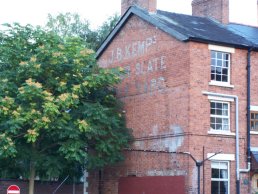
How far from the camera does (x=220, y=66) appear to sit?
30750 mm

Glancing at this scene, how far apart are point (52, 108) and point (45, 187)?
27.3 feet

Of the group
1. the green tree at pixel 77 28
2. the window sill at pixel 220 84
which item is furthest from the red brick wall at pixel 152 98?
the green tree at pixel 77 28

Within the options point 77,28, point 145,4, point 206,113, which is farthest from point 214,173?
point 77,28

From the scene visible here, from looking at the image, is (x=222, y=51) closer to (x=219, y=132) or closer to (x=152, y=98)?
(x=219, y=132)

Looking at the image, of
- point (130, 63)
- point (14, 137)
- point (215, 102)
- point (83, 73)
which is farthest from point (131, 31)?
point (14, 137)

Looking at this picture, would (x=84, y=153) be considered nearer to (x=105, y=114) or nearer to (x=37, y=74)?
(x=105, y=114)

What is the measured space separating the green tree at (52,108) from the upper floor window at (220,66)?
4.88 meters

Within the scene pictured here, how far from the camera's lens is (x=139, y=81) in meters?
33.4

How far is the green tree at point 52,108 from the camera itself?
28328 mm

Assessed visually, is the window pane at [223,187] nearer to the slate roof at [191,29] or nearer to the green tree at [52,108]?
the green tree at [52,108]

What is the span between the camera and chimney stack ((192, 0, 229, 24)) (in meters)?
36.0

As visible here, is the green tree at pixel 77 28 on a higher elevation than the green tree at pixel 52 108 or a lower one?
higher

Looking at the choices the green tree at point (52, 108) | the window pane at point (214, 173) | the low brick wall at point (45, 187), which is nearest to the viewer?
the green tree at point (52, 108)

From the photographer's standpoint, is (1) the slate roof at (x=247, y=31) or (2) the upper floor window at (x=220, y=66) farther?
(1) the slate roof at (x=247, y=31)
